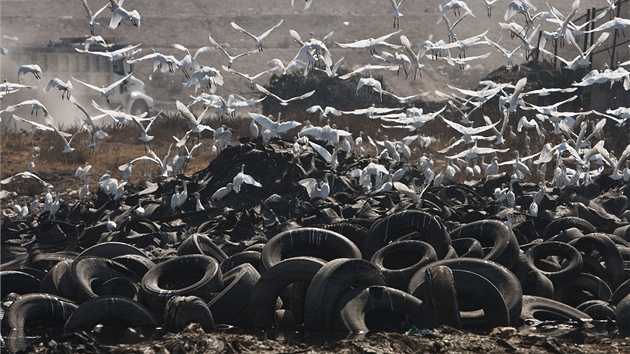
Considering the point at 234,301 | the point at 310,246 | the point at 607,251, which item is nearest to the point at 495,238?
the point at 607,251

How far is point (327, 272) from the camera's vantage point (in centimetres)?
1188

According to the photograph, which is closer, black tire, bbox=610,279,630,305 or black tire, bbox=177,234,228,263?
black tire, bbox=610,279,630,305

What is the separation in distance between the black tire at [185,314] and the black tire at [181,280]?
82cm

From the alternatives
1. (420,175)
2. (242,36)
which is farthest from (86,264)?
(242,36)

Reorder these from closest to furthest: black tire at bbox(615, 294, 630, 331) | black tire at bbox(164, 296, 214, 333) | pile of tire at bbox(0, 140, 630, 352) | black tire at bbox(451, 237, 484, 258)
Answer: black tire at bbox(164, 296, 214, 333) < pile of tire at bbox(0, 140, 630, 352) < black tire at bbox(615, 294, 630, 331) < black tire at bbox(451, 237, 484, 258)

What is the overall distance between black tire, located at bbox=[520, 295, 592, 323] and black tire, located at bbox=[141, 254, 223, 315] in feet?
12.9

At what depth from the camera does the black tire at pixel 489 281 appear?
11977mm

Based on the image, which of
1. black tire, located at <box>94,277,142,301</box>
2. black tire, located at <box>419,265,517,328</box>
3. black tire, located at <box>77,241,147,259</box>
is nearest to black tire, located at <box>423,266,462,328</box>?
black tire, located at <box>419,265,517,328</box>

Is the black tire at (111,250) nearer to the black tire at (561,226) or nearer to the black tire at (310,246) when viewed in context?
the black tire at (310,246)

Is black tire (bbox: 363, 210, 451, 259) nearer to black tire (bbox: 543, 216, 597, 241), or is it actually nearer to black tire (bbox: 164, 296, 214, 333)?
black tire (bbox: 543, 216, 597, 241)

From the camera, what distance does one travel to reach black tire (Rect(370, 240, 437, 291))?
42.0 feet

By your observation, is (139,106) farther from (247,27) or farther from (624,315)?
(247,27)

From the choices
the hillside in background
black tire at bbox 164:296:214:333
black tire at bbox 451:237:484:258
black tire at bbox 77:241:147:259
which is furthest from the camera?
the hillside in background

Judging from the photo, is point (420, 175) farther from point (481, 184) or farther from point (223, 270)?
A: point (223, 270)
